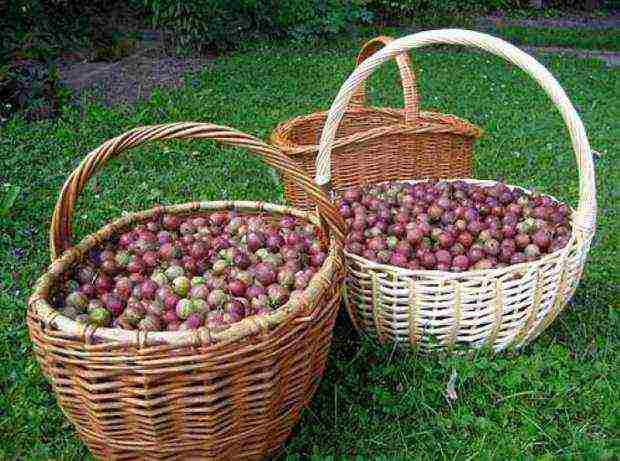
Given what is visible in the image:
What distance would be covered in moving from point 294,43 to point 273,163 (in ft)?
24.7

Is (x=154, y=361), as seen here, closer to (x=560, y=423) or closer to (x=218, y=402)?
A: (x=218, y=402)

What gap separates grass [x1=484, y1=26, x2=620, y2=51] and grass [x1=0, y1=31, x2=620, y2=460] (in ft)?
7.01

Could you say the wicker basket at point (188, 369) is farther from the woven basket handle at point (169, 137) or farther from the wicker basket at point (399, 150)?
the wicker basket at point (399, 150)

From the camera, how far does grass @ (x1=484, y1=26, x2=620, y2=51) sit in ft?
33.6

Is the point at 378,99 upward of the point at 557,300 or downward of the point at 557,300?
downward

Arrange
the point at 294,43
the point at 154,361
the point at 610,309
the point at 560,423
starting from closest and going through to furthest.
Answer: the point at 154,361, the point at 560,423, the point at 610,309, the point at 294,43

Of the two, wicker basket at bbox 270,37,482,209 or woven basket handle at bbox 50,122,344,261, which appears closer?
woven basket handle at bbox 50,122,344,261

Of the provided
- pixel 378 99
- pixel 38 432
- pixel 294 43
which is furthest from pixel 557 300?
pixel 294 43

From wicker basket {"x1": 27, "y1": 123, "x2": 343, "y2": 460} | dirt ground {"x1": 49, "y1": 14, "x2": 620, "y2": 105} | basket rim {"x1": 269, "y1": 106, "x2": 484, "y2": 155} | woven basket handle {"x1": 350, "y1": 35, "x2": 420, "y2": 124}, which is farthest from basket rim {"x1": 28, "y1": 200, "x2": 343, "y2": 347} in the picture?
dirt ground {"x1": 49, "y1": 14, "x2": 620, "y2": 105}

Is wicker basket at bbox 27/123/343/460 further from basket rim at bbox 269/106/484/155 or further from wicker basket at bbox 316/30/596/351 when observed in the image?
basket rim at bbox 269/106/484/155

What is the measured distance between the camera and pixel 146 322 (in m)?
2.18

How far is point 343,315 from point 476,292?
0.77m

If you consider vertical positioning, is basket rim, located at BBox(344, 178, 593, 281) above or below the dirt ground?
above

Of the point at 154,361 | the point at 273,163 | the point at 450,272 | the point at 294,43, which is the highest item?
the point at 273,163
